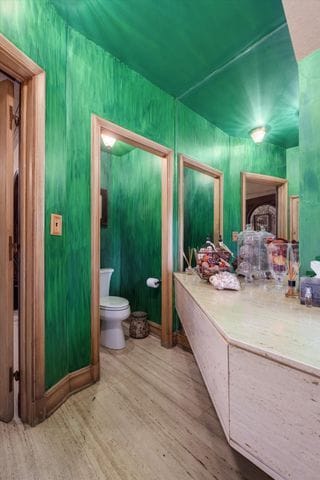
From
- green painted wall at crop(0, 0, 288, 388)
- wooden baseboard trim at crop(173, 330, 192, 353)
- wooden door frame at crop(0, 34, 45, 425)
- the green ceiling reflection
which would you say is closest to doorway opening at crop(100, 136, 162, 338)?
wooden baseboard trim at crop(173, 330, 192, 353)

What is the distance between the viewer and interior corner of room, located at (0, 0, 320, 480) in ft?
2.20

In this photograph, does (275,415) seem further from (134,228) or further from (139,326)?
(134,228)

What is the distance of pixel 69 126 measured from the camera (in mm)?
1528

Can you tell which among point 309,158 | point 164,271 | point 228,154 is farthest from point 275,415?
point 228,154

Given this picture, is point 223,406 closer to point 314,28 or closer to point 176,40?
point 314,28

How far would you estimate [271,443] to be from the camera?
0.58 metres

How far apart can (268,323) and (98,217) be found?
1322 millimetres

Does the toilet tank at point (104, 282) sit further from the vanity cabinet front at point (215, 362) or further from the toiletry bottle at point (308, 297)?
the toiletry bottle at point (308, 297)

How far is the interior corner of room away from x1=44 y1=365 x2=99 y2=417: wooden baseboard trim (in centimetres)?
1

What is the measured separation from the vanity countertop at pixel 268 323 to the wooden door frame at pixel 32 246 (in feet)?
2.93

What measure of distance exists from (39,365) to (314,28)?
2.27 metres

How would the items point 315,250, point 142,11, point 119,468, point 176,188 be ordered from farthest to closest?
point 176,188, point 142,11, point 315,250, point 119,468

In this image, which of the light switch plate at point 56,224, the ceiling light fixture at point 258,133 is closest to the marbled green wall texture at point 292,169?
the ceiling light fixture at point 258,133

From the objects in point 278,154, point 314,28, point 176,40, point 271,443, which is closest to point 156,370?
point 271,443
